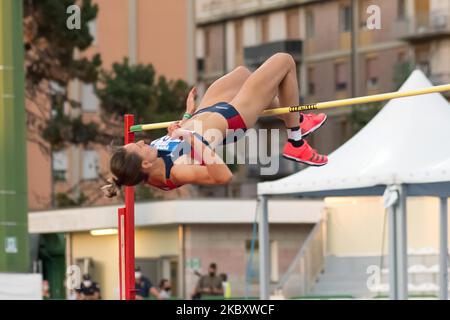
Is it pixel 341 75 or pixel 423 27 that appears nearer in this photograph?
pixel 423 27

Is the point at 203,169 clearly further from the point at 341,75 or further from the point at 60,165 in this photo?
the point at 341,75

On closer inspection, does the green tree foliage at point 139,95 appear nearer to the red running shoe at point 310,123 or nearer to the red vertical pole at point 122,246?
the red vertical pole at point 122,246

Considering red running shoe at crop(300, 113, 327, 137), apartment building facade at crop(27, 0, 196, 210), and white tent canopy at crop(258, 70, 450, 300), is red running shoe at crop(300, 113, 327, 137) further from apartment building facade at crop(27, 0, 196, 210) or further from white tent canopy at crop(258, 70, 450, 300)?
apartment building facade at crop(27, 0, 196, 210)

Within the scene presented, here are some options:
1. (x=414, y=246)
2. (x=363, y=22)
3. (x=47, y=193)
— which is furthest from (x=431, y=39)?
(x=414, y=246)

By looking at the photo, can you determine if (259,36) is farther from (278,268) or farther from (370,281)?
(370,281)

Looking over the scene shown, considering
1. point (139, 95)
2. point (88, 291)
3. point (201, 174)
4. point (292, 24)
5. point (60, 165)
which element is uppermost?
point (292, 24)

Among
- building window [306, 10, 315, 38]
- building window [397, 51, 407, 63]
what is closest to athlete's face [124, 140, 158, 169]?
building window [397, 51, 407, 63]

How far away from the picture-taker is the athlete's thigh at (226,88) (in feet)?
33.9

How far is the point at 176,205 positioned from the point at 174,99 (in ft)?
38.4

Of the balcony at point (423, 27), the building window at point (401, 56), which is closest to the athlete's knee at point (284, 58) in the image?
the balcony at point (423, 27)

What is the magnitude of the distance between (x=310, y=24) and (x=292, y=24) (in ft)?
3.30

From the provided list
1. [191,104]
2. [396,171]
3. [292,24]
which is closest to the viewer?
[191,104]

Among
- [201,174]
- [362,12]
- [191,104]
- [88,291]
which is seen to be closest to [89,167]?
[362,12]

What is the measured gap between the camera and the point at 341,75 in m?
57.5
